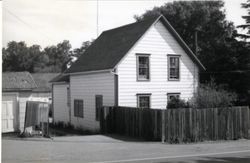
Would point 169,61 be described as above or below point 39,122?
above

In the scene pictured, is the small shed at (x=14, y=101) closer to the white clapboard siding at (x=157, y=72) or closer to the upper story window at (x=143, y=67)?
the white clapboard siding at (x=157, y=72)

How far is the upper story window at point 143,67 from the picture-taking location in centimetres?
2540

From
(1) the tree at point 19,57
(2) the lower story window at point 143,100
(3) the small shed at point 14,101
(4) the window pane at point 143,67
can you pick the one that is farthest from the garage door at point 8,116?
(1) the tree at point 19,57

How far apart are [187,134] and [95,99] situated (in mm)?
8781

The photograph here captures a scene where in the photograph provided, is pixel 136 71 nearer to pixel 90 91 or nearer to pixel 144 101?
pixel 144 101

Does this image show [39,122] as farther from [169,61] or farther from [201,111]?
[169,61]

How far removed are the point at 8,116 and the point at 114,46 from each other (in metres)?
8.41

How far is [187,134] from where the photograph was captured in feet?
64.2

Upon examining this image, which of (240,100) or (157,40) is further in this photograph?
(240,100)

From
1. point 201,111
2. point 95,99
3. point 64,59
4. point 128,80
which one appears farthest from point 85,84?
point 64,59

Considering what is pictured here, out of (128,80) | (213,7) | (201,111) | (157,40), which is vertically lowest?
(201,111)

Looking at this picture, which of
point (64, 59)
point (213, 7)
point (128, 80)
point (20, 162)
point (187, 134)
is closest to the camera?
point (20, 162)

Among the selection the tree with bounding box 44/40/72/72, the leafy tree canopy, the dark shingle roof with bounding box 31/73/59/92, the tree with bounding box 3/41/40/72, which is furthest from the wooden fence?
the tree with bounding box 44/40/72/72

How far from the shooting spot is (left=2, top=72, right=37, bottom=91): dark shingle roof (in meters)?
25.4
